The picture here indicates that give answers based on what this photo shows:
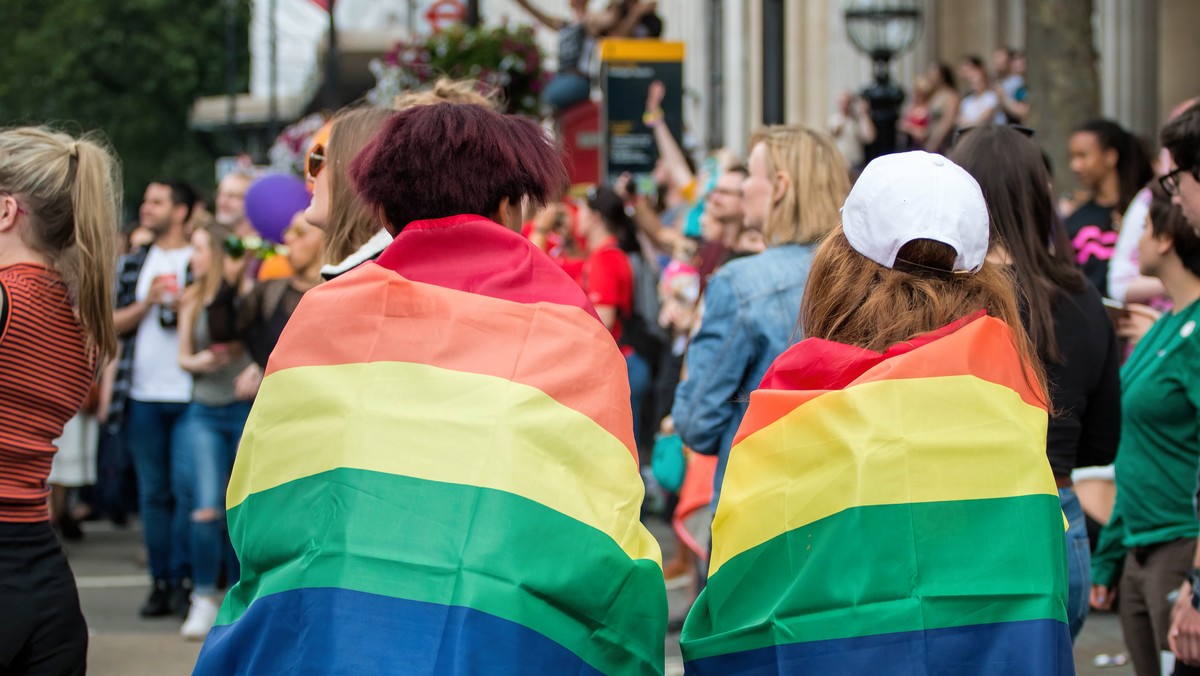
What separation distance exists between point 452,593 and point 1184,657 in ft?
6.71

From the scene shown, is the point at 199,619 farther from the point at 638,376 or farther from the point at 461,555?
the point at 461,555

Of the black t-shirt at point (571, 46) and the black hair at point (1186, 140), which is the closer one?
the black hair at point (1186, 140)

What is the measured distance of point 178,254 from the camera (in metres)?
8.53

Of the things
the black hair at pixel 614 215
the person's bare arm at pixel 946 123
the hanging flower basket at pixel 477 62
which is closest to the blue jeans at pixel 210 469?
the black hair at pixel 614 215

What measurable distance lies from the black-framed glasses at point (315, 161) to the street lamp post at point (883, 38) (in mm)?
6953

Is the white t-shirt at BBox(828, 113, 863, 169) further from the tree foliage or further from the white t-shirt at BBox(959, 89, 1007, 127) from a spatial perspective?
the tree foliage

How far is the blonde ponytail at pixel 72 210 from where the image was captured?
3.78m

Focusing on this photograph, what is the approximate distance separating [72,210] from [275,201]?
85.7 inches

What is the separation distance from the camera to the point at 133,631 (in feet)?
25.5

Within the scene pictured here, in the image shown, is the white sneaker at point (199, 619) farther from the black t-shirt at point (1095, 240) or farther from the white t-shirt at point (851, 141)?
the white t-shirt at point (851, 141)

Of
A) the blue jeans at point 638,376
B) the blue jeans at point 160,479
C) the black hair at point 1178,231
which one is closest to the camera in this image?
the black hair at point 1178,231

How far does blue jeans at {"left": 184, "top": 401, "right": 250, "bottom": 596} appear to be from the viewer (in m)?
7.49

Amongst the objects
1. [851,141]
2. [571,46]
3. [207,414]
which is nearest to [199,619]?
[207,414]

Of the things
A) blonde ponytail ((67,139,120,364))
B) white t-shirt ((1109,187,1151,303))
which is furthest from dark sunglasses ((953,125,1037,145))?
white t-shirt ((1109,187,1151,303))
